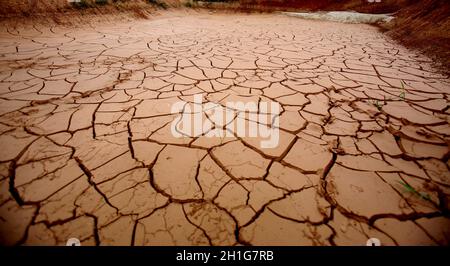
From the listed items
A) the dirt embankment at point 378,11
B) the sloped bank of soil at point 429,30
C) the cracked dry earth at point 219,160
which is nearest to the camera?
the cracked dry earth at point 219,160

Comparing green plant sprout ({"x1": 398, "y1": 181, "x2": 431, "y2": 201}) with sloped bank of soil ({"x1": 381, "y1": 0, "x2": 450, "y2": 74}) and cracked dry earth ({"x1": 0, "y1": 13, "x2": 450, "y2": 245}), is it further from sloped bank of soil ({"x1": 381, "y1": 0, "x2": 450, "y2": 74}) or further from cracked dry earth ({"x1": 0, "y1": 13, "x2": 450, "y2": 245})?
sloped bank of soil ({"x1": 381, "y1": 0, "x2": 450, "y2": 74})

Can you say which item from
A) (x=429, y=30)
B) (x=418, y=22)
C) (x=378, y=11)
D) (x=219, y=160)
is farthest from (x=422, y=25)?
(x=219, y=160)

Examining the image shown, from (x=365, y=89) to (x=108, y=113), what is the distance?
254 cm

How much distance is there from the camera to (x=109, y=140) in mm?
1478

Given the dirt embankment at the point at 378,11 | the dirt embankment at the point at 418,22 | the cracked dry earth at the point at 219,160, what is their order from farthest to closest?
the dirt embankment at the point at 378,11 < the dirt embankment at the point at 418,22 < the cracked dry earth at the point at 219,160

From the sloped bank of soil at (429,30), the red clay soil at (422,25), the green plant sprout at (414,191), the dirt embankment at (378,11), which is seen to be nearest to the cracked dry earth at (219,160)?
the green plant sprout at (414,191)

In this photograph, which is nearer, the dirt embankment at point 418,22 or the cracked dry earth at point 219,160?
the cracked dry earth at point 219,160

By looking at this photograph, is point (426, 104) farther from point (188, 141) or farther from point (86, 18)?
point (86, 18)

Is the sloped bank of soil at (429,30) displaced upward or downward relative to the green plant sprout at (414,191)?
upward

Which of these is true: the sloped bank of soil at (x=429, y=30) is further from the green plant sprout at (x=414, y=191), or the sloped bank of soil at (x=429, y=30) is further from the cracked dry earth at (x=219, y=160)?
the green plant sprout at (x=414, y=191)

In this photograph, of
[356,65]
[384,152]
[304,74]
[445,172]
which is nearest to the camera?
[445,172]

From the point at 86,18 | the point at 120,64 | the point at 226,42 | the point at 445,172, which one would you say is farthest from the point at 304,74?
the point at 86,18

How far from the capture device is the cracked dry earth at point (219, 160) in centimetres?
97

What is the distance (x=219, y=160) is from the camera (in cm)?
133
